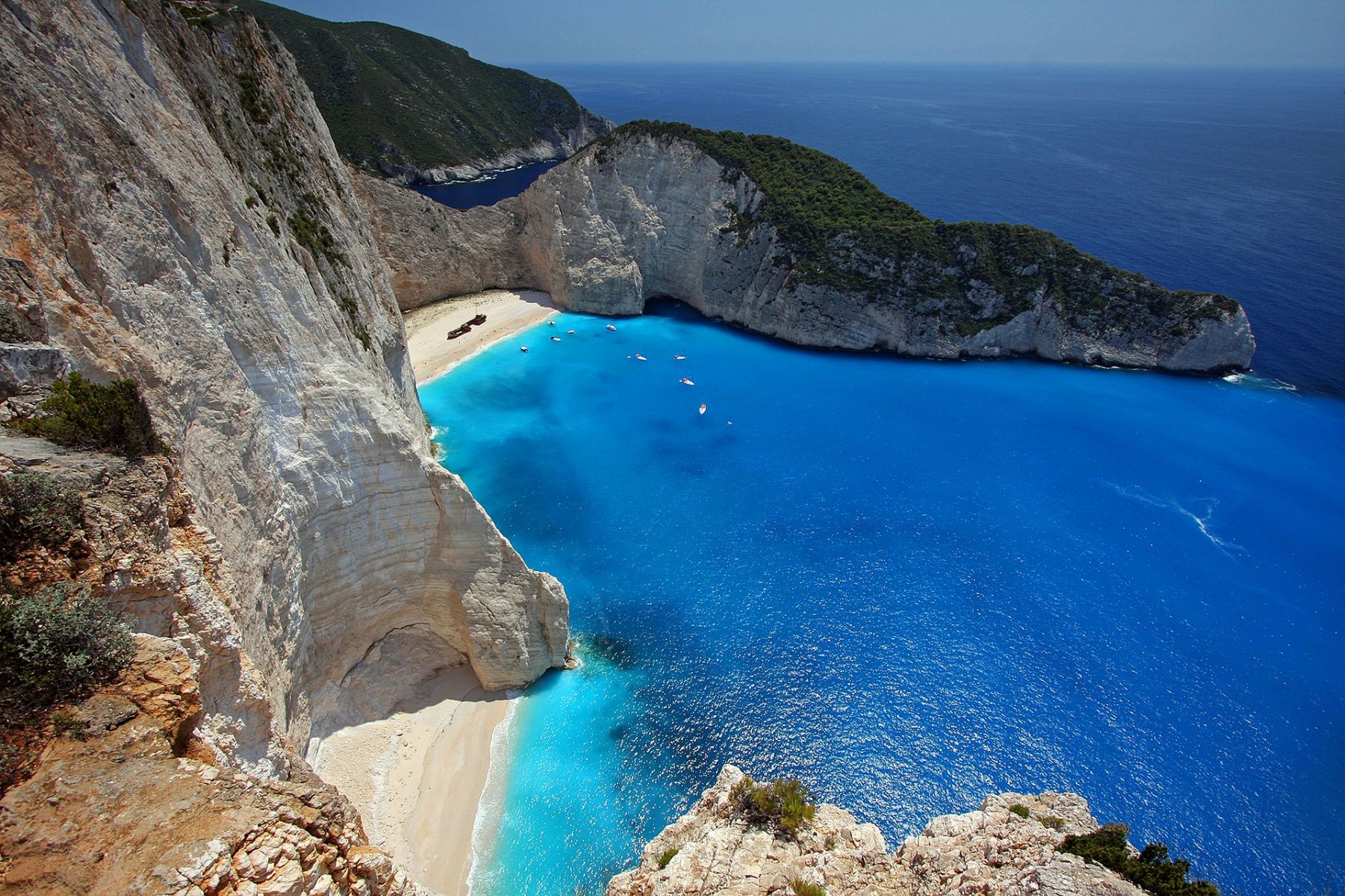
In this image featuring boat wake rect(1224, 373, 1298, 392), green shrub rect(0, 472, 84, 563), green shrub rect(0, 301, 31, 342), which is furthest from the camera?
boat wake rect(1224, 373, 1298, 392)

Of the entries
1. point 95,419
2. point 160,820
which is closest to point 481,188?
point 95,419

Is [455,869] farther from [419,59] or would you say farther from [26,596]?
[419,59]

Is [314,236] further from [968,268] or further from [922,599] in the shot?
[968,268]

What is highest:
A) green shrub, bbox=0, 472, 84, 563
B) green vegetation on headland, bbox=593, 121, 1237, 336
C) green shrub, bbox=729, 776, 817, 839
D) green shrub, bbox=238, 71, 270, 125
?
green shrub, bbox=238, 71, 270, 125

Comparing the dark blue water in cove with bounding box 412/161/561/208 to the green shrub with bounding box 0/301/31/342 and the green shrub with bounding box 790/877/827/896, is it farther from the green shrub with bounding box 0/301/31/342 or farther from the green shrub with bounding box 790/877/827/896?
the green shrub with bounding box 790/877/827/896

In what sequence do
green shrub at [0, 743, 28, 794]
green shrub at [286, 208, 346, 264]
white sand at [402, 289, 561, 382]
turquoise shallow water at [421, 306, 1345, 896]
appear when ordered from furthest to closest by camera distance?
white sand at [402, 289, 561, 382] < green shrub at [286, 208, 346, 264] < turquoise shallow water at [421, 306, 1345, 896] < green shrub at [0, 743, 28, 794]

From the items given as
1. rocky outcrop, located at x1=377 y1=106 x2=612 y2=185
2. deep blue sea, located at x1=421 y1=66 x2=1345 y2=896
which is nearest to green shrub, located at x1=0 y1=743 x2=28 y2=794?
deep blue sea, located at x1=421 y1=66 x2=1345 y2=896
